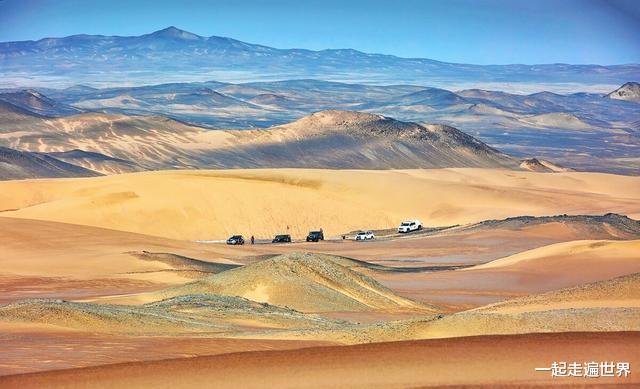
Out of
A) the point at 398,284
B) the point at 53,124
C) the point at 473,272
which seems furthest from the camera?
the point at 53,124

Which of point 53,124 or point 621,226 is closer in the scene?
point 621,226

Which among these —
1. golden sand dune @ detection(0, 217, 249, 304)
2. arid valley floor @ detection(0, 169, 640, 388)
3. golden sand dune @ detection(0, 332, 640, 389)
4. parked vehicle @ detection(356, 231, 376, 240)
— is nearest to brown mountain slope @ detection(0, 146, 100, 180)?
arid valley floor @ detection(0, 169, 640, 388)

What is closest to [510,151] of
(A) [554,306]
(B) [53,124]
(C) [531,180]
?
(B) [53,124]

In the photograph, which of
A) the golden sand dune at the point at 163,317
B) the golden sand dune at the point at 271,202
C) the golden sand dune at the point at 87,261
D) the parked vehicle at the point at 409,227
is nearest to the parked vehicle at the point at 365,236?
the parked vehicle at the point at 409,227

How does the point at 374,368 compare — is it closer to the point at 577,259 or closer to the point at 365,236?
the point at 577,259

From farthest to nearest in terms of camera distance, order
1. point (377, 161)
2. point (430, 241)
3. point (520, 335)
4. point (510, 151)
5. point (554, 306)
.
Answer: point (510, 151) → point (377, 161) → point (430, 241) → point (554, 306) → point (520, 335)

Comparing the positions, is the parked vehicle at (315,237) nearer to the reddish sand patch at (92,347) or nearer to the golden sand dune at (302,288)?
the golden sand dune at (302,288)

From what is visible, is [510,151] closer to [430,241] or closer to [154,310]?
[430,241]
